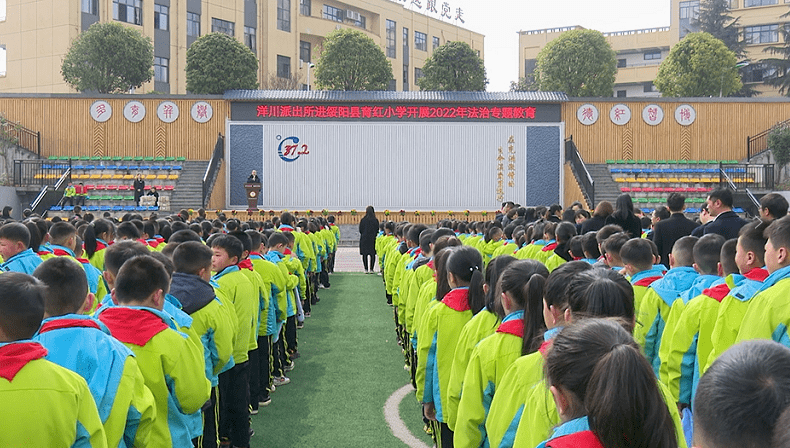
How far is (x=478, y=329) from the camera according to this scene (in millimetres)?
3764

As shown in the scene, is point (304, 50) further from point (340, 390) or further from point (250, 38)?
point (340, 390)

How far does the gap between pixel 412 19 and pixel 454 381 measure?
2246 inches

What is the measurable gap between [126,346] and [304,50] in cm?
4955

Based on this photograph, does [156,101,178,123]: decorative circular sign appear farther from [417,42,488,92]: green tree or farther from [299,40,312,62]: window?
[299,40,312,62]: window

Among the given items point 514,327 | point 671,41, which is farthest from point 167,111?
point 671,41

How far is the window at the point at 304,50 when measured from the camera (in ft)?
167

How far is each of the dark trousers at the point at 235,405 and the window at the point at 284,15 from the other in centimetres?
4577

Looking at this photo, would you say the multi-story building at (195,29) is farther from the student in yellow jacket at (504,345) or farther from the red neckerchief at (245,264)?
the student in yellow jacket at (504,345)

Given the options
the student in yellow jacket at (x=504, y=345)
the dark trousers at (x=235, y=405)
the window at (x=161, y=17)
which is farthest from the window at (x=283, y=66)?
the student in yellow jacket at (x=504, y=345)

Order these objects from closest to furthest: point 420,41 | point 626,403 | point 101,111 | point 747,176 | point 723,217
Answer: point 626,403, point 723,217, point 747,176, point 101,111, point 420,41

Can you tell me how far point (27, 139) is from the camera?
96.8ft

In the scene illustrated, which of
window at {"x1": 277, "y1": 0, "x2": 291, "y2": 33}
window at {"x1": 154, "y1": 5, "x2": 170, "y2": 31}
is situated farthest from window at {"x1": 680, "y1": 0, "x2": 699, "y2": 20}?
window at {"x1": 154, "y1": 5, "x2": 170, "y2": 31}

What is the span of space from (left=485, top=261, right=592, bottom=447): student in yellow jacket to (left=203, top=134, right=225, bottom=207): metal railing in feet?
81.7

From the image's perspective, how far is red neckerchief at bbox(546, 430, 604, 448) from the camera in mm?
1846
